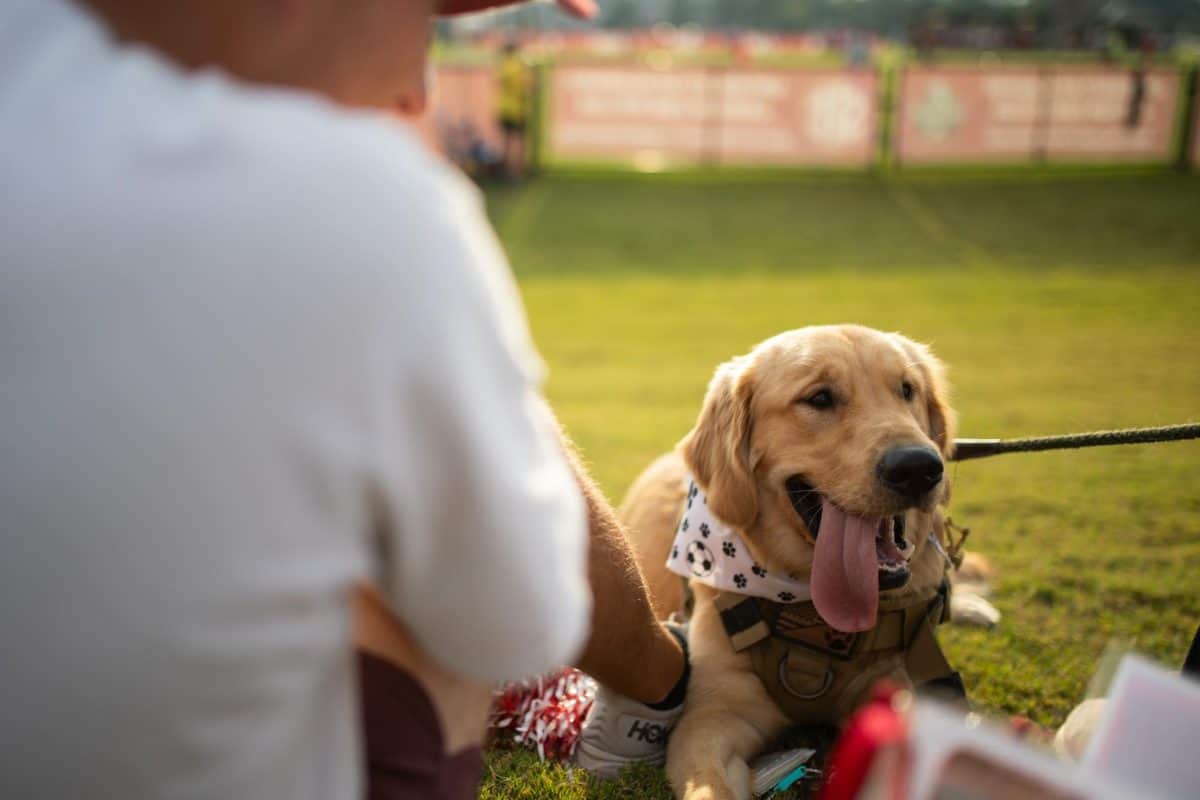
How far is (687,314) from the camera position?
10.9 m

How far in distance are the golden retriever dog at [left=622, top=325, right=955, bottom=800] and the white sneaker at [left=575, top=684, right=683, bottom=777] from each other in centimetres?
7

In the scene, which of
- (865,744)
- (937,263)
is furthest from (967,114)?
(865,744)

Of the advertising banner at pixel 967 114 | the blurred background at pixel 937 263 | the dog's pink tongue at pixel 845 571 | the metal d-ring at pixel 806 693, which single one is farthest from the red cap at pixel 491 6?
the advertising banner at pixel 967 114

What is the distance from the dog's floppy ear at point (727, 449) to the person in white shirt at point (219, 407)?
2.12 metres

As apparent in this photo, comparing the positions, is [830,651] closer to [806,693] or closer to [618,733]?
[806,693]

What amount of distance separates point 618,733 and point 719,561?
627 millimetres

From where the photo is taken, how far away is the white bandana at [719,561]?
123 inches

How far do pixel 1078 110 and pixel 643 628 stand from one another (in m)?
19.5

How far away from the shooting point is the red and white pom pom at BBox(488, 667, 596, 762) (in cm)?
303

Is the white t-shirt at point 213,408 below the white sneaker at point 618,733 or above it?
above

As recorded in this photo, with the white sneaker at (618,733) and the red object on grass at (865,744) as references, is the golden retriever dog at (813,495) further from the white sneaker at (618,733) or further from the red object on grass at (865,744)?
the red object on grass at (865,744)

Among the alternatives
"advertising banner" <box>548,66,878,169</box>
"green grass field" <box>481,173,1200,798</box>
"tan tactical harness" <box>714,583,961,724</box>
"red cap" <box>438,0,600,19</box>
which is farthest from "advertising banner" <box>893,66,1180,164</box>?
"red cap" <box>438,0,600,19</box>

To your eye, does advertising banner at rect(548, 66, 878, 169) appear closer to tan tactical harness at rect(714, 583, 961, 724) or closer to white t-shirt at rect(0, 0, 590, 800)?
tan tactical harness at rect(714, 583, 961, 724)

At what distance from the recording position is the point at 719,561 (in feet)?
10.5
